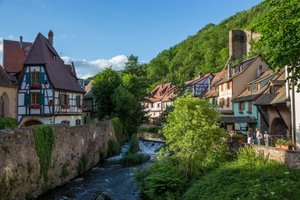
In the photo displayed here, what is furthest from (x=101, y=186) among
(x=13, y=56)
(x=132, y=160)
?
(x=13, y=56)

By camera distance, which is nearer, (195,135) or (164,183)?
(164,183)

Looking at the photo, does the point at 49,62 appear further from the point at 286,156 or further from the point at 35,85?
the point at 286,156

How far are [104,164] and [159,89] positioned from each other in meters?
57.0

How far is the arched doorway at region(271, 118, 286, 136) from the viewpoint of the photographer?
96.4ft

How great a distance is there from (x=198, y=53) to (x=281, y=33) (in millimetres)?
100568

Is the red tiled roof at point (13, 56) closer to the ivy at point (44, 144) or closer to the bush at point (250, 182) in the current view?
the ivy at point (44, 144)

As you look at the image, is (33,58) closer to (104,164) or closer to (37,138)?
(104,164)

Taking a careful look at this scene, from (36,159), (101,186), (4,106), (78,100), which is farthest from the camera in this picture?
(78,100)

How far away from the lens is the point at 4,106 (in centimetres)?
3394

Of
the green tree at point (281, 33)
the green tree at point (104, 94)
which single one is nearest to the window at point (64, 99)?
the green tree at point (104, 94)

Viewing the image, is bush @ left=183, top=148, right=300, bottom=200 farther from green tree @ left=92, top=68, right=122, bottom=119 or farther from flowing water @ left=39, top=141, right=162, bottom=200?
green tree @ left=92, top=68, right=122, bottom=119

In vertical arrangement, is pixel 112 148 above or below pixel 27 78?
below

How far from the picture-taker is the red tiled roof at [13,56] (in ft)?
126

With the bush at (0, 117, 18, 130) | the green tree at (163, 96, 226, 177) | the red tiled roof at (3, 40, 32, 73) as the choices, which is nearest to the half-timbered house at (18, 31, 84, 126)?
the red tiled roof at (3, 40, 32, 73)
